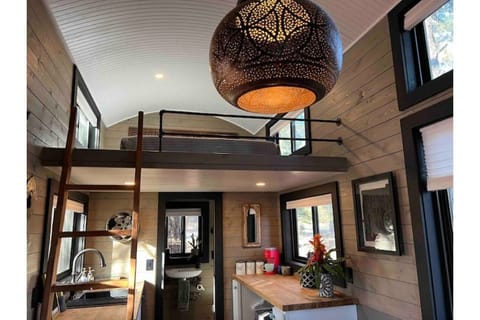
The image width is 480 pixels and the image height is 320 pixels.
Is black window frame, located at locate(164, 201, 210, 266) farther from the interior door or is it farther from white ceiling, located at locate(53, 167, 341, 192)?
white ceiling, located at locate(53, 167, 341, 192)

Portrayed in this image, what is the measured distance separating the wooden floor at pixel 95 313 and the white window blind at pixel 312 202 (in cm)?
224

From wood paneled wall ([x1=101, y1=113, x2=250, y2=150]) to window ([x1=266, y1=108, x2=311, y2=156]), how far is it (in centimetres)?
92

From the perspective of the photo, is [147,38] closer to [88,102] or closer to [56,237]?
[88,102]

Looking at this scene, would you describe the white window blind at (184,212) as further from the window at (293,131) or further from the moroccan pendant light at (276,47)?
the moroccan pendant light at (276,47)

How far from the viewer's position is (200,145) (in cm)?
323

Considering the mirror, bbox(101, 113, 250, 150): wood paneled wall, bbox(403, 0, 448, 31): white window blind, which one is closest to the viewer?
bbox(403, 0, 448, 31): white window blind

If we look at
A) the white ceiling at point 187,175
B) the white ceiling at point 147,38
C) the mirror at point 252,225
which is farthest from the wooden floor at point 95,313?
the white ceiling at point 147,38

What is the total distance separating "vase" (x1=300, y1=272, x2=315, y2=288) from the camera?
3.13 m

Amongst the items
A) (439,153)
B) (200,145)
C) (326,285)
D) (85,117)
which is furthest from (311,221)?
(85,117)

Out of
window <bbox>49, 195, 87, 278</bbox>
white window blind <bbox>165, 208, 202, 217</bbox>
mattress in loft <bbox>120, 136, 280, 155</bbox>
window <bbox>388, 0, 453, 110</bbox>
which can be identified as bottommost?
window <bbox>49, 195, 87, 278</bbox>

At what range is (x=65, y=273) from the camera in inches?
130

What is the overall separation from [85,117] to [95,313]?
2.37 m

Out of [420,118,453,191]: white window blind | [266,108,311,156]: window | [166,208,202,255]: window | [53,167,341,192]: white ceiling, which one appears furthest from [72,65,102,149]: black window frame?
[420,118,453,191]: white window blind
